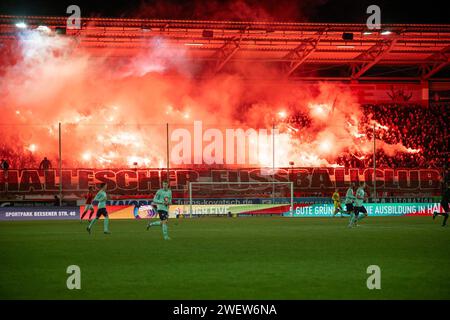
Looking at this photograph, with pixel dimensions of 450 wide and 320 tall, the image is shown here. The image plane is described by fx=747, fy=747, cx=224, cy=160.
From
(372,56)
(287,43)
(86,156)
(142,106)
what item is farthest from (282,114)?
(86,156)

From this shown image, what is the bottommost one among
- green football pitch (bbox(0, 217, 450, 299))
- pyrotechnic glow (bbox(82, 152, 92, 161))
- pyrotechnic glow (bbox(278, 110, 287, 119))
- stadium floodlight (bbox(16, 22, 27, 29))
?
green football pitch (bbox(0, 217, 450, 299))

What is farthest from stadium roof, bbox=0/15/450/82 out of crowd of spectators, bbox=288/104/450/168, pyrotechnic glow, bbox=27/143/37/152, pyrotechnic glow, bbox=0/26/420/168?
pyrotechnic glow, bbox=27/143/37/152

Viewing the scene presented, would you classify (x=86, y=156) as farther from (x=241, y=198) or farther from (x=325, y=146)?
(x=325, y=146)

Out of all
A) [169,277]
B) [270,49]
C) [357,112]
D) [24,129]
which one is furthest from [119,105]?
[169,277]

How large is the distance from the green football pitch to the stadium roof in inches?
680

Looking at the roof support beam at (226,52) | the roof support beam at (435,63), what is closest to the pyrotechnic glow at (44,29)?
the roof support beam at (226,52)

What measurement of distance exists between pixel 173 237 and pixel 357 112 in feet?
90.3

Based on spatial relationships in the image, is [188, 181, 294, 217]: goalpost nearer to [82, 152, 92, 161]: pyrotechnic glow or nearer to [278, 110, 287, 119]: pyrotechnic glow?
[82, 152, 92, 161]: pyrotechnic glow

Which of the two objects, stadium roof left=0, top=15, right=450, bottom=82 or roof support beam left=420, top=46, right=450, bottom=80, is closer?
stadium roof left=0, top=15, right=450, bottom=82

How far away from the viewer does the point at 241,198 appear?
39188 mm

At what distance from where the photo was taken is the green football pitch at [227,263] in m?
12.8

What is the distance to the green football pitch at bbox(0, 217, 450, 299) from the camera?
1275cm

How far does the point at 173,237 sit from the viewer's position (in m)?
24.2

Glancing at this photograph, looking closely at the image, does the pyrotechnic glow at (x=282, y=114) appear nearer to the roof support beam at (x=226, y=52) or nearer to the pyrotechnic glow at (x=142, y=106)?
the pyrotechnic glow at (x=142, y=106)
